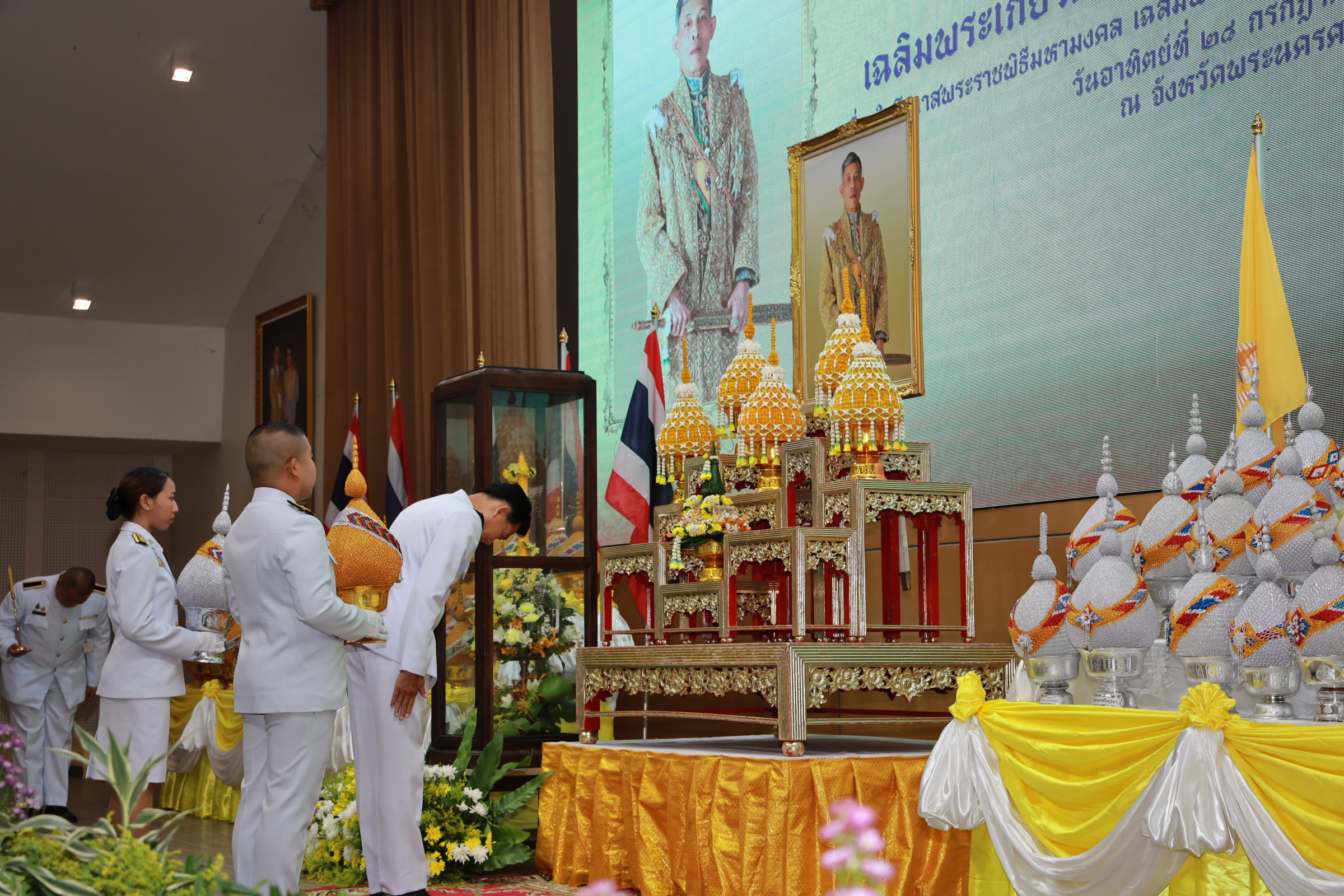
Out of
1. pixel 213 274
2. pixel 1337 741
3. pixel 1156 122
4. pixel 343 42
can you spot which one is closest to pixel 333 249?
pixel 343 42

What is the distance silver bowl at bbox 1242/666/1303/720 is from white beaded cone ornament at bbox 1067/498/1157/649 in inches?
12.0

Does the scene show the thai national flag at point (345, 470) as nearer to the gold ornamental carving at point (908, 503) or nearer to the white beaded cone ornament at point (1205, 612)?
the gold ornamental carving at point (908, 503)

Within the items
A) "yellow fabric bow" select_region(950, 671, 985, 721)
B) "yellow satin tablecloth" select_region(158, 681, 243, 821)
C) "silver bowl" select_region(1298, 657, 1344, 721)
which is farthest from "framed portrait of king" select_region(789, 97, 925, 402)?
"yellow satin tablecloth" select_region(158, 681, 243, 821)

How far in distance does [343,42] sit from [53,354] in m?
4.06

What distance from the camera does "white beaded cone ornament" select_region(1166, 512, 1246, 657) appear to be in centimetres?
287

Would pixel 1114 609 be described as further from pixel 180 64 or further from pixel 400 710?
pixel 180 64

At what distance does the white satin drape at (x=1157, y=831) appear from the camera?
2496mm

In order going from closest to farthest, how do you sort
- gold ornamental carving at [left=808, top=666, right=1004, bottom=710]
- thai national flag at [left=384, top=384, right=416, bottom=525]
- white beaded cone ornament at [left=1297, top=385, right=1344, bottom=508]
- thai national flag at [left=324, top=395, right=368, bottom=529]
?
white beaded cone ornament at [left=1297, top=385, right=1344, bottom=508] < gold ornamental carving at [left=808, top=666, right=1004, bottom=710] < thai national flag at [left=384, top=384, right=416, bottom=525] < thai national flag at [left=324, top=395, right=368, bottom=529]

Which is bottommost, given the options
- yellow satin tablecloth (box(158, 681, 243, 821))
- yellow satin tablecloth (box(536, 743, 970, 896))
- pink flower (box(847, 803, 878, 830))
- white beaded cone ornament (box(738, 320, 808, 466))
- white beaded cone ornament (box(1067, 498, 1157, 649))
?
yellow satin tablecloth (box(158, 681, 243, 821))

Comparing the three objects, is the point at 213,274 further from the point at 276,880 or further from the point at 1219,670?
the point at 1219,670

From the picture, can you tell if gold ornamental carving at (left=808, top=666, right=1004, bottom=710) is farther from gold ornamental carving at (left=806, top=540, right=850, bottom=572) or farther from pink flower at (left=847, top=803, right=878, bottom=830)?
pink flower at (left=847, top=803, right=878, bottom=830)

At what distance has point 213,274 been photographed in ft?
36.8

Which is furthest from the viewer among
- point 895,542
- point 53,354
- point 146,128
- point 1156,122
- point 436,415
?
point 53,354

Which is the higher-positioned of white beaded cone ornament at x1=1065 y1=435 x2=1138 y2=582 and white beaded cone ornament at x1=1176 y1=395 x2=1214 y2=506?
white beaded cone ornament at x1=1176 y1=395 x2=1214 y2=506
